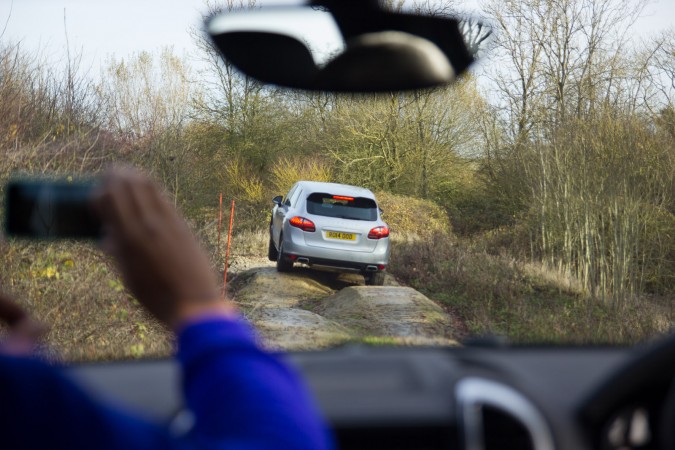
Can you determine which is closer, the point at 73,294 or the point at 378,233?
the point at 73,294

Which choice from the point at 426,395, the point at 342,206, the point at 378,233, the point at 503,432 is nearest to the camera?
the point at 503,432

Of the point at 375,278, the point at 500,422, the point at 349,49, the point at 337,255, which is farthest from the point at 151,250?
the point at 337,255

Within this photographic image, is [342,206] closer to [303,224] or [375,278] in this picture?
[303,224]

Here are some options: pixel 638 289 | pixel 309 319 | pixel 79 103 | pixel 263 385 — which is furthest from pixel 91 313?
pixel 638 289

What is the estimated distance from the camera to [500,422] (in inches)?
87.3

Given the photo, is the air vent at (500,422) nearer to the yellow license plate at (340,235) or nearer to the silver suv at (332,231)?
the silver suv at (332,231)

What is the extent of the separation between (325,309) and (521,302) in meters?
2.39

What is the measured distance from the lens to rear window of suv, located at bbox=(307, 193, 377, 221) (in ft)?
49.4

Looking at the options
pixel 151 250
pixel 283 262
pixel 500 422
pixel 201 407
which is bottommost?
pixel 283 262

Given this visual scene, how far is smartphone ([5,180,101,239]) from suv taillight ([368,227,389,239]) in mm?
14209

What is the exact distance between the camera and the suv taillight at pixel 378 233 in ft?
50.3

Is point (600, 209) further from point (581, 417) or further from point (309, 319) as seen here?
point (581, 417)

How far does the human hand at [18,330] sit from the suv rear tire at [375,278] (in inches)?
523

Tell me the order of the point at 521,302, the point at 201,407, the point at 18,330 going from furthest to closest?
the point at 521,302 < the point at 18,330 < the point at 201,407
